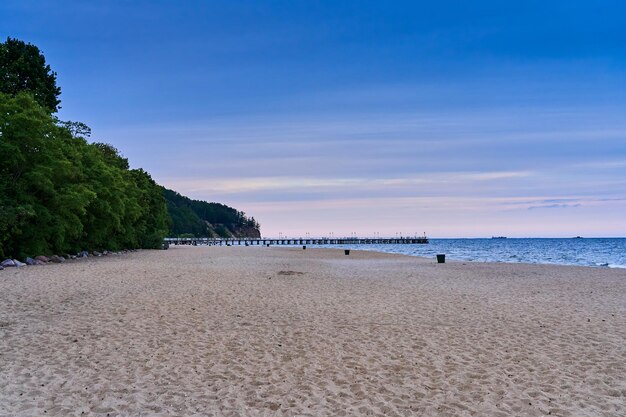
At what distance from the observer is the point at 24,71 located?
135 feet

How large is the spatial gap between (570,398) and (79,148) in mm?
37670

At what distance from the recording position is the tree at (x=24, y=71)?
130ft

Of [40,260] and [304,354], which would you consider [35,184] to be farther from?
[304,354]

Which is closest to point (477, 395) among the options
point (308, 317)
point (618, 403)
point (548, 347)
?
point (618, 403)

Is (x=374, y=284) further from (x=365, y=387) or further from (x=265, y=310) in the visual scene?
(x=365, y=387)

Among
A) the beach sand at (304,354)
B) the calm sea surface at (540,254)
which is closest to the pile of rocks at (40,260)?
the beach sand at (304,354)

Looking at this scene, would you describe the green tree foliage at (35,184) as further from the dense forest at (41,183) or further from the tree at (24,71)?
the tree at (24,71)

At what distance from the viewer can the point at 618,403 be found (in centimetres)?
629

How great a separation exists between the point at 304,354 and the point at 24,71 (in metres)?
42.9

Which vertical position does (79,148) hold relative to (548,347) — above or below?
above

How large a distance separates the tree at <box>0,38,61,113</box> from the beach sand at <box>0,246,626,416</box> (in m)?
30.9

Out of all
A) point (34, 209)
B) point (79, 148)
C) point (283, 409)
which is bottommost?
point (283, 409)

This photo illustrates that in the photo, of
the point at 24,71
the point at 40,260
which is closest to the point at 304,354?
the point at 40,260

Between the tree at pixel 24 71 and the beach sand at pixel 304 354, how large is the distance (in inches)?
1215
